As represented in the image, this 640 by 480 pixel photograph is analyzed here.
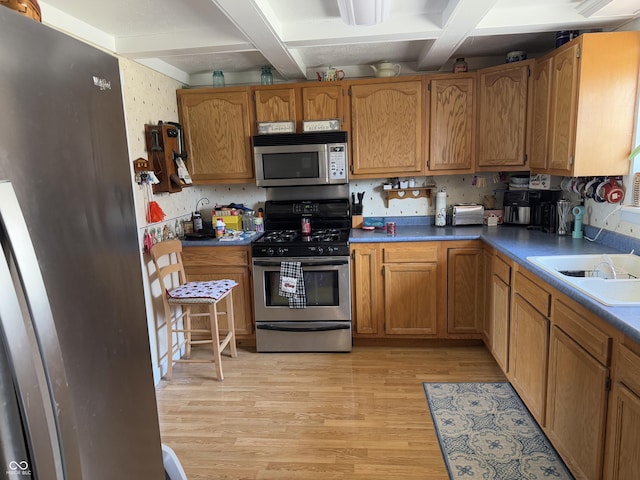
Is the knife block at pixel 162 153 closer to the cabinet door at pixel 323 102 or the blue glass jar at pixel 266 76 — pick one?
the blue glass jar at pixel 266 76

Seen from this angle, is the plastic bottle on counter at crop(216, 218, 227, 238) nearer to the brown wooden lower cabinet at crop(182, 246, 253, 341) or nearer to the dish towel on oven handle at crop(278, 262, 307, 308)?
the brown wooden lower cabinet at crop(182, 246, 253, 341)

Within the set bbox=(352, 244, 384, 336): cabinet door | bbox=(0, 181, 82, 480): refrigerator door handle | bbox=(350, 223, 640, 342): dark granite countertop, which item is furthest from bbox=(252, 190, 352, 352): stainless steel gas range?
bbox=(0, 181, 82, 480): refrigerator door handle

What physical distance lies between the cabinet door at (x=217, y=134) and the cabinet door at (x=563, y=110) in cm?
224

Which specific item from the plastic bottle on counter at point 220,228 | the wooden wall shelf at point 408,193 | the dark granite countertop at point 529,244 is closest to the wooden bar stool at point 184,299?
the plastic bottle on counter at point 220,228

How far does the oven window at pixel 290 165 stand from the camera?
3439 millimetres

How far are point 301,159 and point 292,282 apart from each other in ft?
3.31

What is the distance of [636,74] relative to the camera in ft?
7.59

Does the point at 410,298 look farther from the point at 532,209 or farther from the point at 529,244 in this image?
the point at 532,209

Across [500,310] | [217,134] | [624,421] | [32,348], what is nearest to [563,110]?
[500,310]

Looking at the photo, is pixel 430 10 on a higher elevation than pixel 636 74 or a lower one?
higher

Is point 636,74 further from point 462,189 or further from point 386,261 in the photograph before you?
point 386,261

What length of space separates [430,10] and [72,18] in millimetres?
2041

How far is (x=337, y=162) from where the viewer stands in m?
3.43

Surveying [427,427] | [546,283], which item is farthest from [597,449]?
[427,427]
